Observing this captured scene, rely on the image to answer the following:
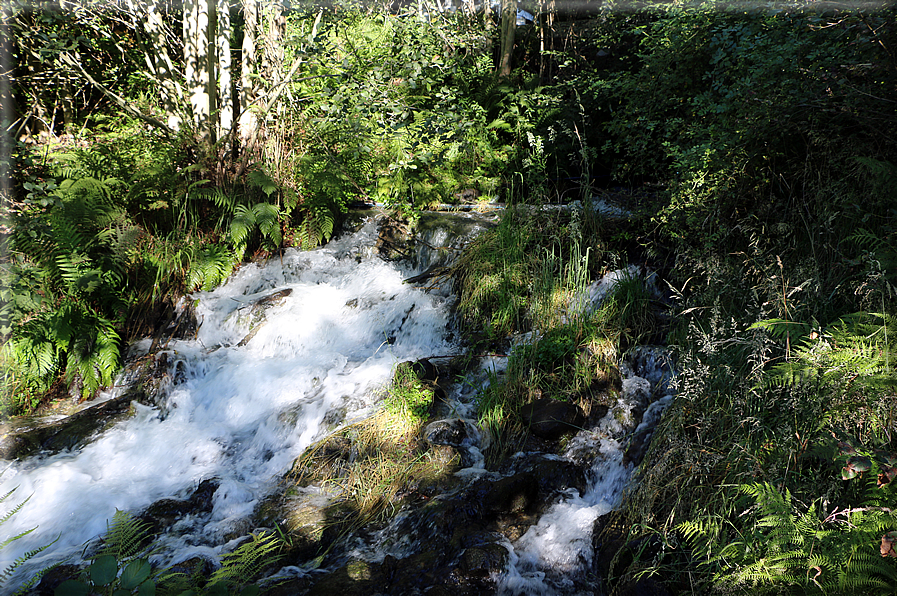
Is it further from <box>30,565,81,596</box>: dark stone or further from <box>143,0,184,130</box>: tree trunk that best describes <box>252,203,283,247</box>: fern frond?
<box>30,565,81,596</box>: dark stone

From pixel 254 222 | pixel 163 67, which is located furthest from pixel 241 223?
pixel 163 67

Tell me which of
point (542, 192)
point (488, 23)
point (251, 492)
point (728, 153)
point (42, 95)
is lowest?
point (251, 492)

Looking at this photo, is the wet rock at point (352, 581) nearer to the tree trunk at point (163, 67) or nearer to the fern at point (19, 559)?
the fern at point (19, 559)

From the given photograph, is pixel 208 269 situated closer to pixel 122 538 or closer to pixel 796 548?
pixel 122 538

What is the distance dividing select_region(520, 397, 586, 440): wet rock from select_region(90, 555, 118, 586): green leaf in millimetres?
3036

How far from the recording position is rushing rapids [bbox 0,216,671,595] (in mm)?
3131

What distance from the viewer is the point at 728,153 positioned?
4309 mm

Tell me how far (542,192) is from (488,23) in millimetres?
6112

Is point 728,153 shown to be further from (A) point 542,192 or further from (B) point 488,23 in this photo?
(B) point 488,23

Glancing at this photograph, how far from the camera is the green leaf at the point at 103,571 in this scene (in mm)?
1376

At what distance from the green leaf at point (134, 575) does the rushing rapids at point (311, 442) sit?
1.61 metres

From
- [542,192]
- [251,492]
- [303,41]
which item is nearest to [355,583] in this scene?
[251,492]

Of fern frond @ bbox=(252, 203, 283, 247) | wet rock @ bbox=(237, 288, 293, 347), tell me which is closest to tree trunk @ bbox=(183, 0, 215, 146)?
fern frond @ bbox=(252, 203, 283, 247)

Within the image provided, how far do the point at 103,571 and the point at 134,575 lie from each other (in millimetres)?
85
